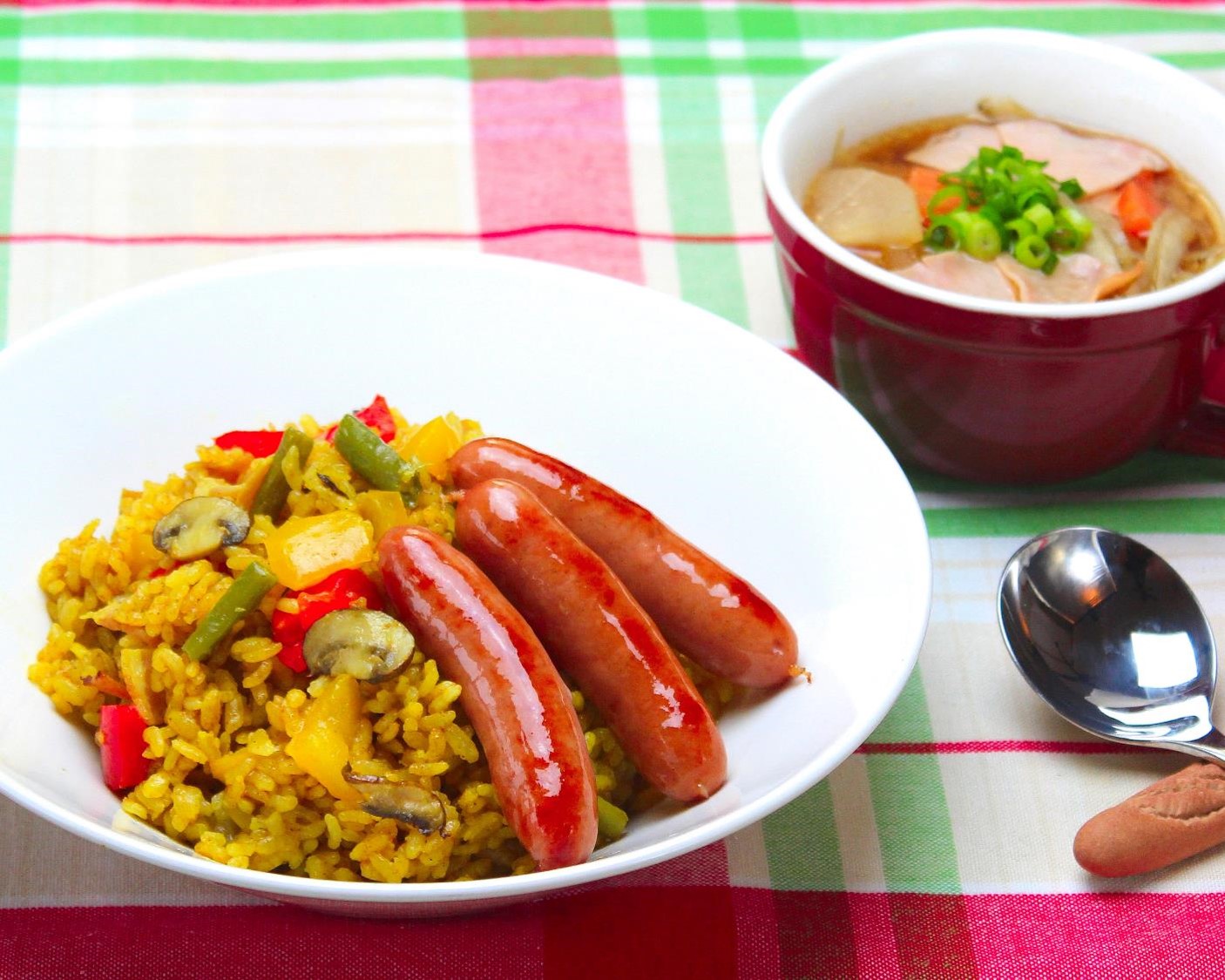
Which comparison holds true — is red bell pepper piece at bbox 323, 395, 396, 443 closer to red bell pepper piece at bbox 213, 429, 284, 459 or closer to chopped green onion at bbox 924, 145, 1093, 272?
red bell pepper piece at bbox 213, 429, 284, 459

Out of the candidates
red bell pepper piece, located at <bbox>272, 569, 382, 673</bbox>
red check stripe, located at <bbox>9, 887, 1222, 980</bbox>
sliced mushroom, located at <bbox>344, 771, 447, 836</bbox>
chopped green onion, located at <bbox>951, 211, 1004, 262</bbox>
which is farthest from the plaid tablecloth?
chopped green onion, located at <bbox>951, 211, 1004, 262</bbox>

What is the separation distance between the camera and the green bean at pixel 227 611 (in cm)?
221

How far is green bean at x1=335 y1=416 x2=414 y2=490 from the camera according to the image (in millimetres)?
2479

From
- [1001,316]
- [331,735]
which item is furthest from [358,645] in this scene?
[1001,316]

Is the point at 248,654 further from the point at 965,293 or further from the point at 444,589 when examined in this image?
the point at 965,293

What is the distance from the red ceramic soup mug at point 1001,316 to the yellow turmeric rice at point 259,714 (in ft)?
3.15

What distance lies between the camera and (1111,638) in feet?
8.90

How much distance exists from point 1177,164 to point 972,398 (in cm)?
98

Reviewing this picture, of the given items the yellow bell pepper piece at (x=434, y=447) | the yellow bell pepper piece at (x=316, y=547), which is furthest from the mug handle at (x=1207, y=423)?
the yellow bell pepper piece at (x=316, y=547)

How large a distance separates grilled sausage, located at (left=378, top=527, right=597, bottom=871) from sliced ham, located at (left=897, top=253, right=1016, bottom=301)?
1.40 metres

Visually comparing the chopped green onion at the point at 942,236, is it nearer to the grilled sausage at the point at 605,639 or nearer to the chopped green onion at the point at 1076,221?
the chopped green onion at the point at 1076,221

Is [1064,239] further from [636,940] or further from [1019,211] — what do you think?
[636,940]

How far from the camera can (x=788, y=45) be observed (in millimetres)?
4641

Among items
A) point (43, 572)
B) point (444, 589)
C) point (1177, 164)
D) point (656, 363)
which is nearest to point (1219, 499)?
point (1177, 164)
